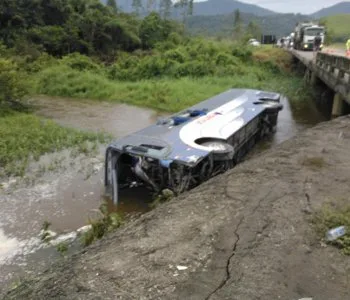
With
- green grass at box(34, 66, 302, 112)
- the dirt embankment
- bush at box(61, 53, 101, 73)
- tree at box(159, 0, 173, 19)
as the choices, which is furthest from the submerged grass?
tree at box(159, 0, 173, 19)

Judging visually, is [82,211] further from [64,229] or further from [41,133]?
[41,133]

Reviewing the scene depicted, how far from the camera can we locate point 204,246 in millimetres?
4422

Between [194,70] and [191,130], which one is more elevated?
[191,130]

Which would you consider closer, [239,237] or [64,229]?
[239,237]

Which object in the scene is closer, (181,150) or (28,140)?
(181,150)

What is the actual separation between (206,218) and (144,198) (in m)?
4.57

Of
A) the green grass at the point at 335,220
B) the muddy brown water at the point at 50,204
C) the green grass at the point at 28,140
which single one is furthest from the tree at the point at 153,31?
the green grass at the point at 335,220

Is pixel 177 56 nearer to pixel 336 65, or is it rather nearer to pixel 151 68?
pixel 151 68

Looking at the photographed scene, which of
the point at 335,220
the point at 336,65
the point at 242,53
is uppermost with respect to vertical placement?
the point at 336,65

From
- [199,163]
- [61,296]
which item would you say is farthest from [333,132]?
[61,296]

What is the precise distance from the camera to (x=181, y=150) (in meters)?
8.57

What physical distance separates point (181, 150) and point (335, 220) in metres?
4.34

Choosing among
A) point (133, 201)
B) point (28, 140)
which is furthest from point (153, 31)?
point (133, 201)

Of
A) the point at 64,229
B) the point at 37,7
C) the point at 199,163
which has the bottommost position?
the point at 64,229
